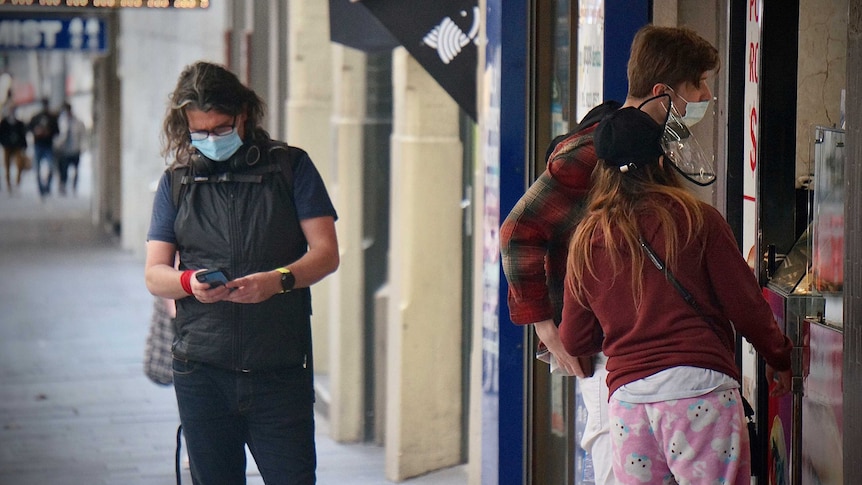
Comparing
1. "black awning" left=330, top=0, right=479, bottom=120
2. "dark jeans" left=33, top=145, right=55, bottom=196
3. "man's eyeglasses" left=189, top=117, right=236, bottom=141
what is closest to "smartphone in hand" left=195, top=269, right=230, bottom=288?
"man's eyeglasses" left=189, top=117, right=236, bottom=141

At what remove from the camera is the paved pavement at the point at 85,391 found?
21.7 ft

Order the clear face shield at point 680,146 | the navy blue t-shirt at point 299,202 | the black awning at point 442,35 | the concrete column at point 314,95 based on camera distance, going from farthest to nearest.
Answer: the concrete column at point 314,95 < the black awning at point 442,35 < the navy blue t-shirt at point 299,202 < the clear face shield at point 680,146

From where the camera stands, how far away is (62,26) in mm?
17500

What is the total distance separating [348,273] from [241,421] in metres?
3.56

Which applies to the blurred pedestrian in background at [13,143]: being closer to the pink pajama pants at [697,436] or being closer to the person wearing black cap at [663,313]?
the person wearing black cap at [663,313]

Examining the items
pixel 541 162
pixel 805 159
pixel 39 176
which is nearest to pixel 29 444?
pixel 541 162

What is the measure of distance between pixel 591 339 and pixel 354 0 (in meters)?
3.31

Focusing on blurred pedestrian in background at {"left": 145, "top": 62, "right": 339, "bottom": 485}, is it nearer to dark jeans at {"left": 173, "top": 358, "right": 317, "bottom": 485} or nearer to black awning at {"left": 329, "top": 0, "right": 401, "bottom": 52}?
dark jeans at {"left": 173, "top": 358, "right": 317, "bottom": 485}

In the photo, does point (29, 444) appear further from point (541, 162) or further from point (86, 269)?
point (86, 269)

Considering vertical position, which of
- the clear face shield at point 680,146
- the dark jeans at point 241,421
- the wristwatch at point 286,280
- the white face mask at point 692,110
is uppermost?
the white face mask at point 692,110

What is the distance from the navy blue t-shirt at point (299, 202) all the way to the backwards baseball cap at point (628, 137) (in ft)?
4.17

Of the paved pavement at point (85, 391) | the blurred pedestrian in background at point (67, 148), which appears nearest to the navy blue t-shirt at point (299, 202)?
the paved pavement at point (85, 391)

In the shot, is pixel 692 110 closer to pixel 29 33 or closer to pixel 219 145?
pixel 219 145

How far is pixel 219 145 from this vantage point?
13.1ft
